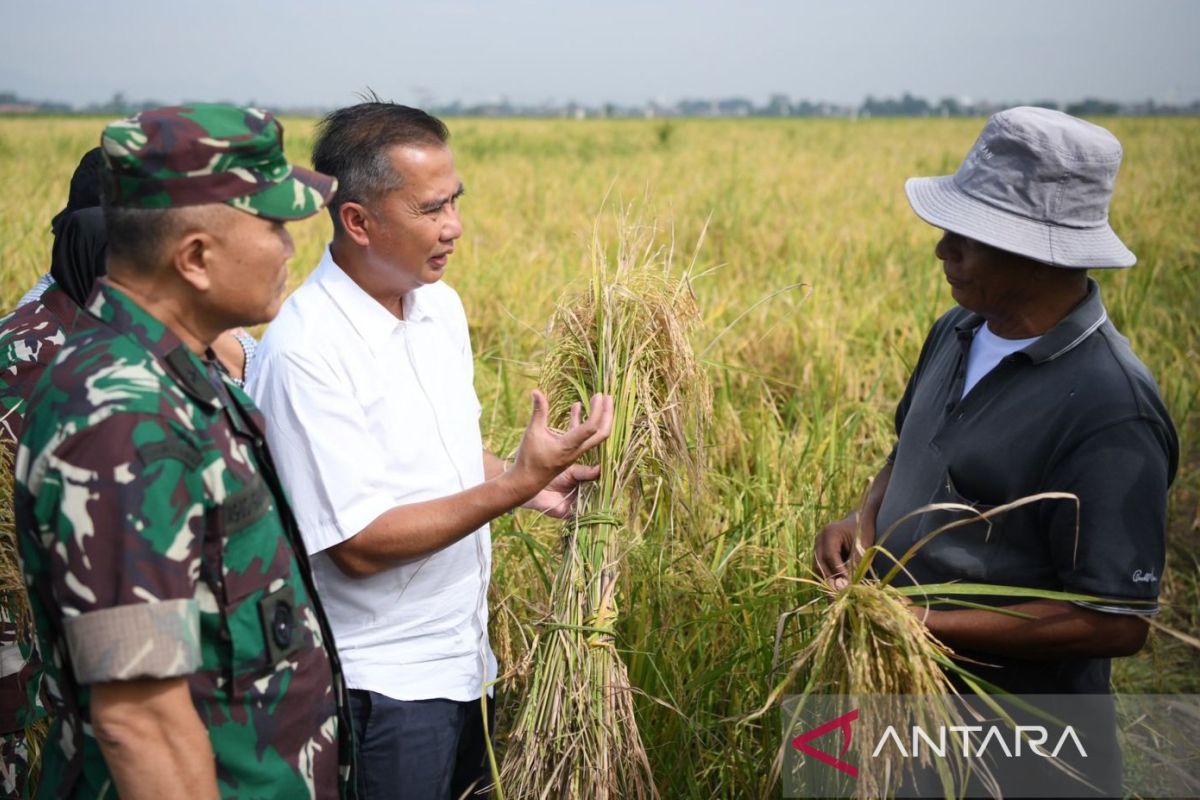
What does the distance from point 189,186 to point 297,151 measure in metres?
19.9

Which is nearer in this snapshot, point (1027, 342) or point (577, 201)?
point (1027, 342)

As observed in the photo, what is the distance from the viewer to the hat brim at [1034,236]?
1.51m

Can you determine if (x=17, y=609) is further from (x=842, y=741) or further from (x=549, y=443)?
(x=842, y=741)

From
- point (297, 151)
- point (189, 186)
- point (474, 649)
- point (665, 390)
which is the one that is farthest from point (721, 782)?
point (297, 151)

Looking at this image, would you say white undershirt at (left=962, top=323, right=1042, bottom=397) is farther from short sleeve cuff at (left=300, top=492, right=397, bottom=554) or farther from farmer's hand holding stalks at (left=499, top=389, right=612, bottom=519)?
short sleeve cuff at (left=300, top=492, right=397, bottom=554)

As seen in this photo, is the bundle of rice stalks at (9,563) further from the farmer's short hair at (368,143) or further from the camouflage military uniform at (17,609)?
the farmer's short hair at (368,143)

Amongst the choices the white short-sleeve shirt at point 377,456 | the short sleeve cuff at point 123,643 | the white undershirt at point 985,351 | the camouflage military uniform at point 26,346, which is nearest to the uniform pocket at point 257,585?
the short sleeve cuff at point 123,643

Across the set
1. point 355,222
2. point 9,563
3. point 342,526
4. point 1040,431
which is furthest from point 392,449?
point 1040,431

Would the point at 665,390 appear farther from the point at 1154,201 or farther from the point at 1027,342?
the point at 1154,201

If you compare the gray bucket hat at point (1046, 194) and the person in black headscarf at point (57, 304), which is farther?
the person in black headscarf at point (57, 304)

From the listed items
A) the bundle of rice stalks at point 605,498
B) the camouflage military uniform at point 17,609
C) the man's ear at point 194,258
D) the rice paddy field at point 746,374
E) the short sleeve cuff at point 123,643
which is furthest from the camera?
the rice paddy field at point 746,374

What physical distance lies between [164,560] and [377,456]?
49 centimetres

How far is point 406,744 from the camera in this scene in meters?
1.60

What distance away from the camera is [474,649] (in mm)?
1705
